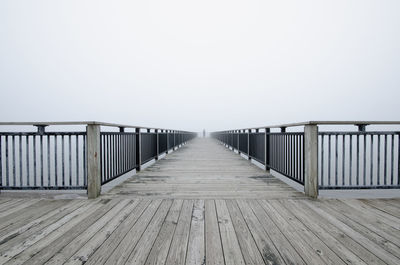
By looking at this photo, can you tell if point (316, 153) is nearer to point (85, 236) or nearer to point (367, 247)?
point (367, 247)

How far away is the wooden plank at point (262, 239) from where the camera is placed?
1588mm

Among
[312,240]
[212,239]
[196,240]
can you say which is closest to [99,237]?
[196,240]

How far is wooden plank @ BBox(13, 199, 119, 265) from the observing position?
1.61m

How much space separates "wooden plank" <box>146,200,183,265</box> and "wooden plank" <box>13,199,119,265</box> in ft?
2.68

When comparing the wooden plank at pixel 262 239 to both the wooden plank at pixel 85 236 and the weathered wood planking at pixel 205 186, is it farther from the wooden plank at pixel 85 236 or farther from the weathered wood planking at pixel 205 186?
the wooden plank at pixel 85 236

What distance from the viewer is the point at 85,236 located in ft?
6.27

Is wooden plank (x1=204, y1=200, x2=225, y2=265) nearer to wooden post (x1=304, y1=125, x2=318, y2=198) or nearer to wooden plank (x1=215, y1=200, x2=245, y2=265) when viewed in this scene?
wooden plank (x1=215, y1=200, x2=245, y2=265)

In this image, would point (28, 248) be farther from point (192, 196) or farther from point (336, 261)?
point (336, 261)

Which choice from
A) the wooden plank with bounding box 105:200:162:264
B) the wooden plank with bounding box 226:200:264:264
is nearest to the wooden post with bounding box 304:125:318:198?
the wooden plank with bounding box 226:200:264:264

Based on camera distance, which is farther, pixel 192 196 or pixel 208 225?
pixel 192 196

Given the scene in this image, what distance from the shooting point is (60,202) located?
2.83 meters

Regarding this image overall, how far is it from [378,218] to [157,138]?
5.79 meters

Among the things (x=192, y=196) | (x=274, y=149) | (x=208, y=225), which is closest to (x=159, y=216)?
(x=208, y=225)

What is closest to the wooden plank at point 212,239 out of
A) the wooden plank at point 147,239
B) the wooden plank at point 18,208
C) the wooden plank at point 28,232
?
the wooden plank at point 147,239
